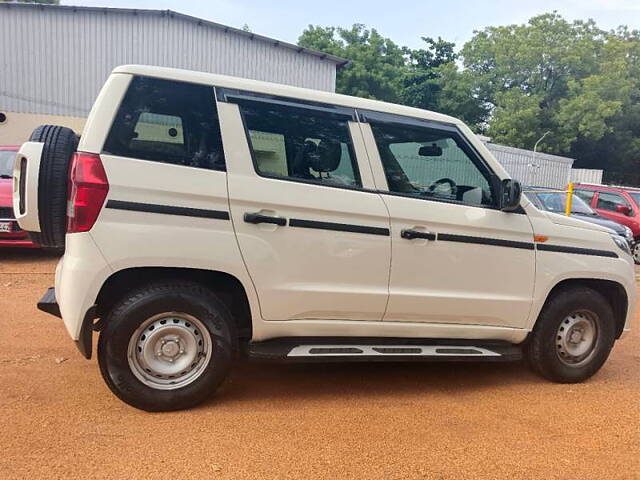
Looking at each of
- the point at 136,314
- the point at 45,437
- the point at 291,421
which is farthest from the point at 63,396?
the point at 291,421

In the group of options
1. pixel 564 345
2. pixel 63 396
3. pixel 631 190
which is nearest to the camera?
pixel 63 396

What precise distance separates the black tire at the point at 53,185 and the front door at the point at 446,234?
194 centimetres

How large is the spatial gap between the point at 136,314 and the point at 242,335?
2.38ft

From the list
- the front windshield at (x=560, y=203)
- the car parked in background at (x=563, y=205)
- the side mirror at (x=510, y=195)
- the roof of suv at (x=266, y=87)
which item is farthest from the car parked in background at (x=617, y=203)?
the roof of suv at (x=266, y=87)

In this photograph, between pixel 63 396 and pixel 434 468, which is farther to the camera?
pixel 63 396

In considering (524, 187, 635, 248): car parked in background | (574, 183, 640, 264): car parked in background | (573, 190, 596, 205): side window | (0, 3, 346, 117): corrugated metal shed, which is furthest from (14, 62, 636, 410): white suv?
(0, 3, 346, 117): corrugated metal shed

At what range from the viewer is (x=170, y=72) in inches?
135

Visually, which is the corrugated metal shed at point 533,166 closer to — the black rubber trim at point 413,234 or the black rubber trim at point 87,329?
the black rubber trim at point 413,234

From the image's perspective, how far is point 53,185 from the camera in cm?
333

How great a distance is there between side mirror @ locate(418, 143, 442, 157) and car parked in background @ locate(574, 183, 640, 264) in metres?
10.3

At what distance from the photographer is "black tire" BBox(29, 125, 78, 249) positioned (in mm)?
3320

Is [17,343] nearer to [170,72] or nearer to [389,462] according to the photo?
[170,72]

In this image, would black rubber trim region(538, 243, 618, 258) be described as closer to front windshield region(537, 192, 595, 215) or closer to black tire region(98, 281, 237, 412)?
black tire region(98, 281, 237, 412)

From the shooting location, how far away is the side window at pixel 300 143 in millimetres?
3570
